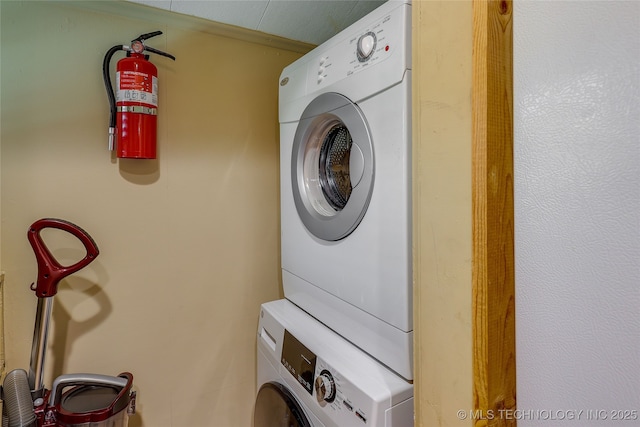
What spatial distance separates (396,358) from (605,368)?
44cm

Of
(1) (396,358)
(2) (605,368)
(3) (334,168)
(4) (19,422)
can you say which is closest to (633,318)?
(2) (605,368)

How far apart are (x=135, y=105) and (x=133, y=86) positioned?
66 millimetres

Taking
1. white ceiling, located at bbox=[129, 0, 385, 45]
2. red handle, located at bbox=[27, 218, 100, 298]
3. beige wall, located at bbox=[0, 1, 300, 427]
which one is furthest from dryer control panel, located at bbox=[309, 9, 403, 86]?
red handle, located at bbox=[27, 218, 100, 298]

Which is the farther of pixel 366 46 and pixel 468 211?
pixel 366 46

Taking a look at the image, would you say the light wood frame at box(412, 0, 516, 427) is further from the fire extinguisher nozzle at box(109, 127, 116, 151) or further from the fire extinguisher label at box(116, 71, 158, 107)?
the fire extinguisher nozzle at box(109, 127, 116, 151)

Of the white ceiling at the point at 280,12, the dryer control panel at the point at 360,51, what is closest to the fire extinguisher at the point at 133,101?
the white ceiling at the point at 280,12

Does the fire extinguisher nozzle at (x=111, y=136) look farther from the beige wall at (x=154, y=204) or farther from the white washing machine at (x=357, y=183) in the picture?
the white washing machine at (x=357, y=183)

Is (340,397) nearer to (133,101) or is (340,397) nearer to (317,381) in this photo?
(317,381)

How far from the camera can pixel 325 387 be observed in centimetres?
89

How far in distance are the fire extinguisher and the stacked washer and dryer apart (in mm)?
527

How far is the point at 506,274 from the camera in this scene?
1.97 feet

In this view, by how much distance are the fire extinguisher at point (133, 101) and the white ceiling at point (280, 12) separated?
0.21 m

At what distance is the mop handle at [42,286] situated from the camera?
1041 mm

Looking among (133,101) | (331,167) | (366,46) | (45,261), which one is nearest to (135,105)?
(133,101)
